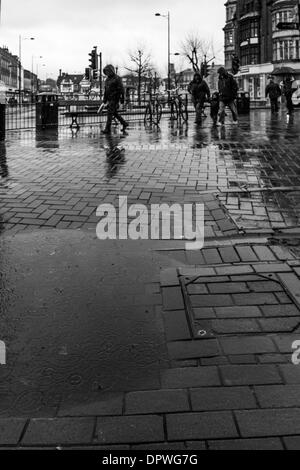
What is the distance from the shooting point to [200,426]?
228cm

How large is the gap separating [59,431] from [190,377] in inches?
29.9

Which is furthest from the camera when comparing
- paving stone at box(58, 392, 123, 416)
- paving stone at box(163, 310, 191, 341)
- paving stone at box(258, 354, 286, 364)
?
paving stone at box(163, 310, 191, 341)

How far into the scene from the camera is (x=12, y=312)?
351 cm

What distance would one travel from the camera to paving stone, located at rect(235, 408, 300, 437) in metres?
2.23

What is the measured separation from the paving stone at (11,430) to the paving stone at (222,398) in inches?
31.8

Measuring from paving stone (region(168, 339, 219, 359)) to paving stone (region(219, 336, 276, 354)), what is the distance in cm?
6

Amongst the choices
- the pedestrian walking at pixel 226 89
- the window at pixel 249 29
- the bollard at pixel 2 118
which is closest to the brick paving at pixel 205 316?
the bollard at pixel 2 118

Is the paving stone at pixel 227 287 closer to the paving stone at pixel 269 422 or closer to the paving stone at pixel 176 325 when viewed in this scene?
the paving stone at pixel 176 325

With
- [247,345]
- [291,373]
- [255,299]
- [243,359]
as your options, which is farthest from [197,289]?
[291,373]

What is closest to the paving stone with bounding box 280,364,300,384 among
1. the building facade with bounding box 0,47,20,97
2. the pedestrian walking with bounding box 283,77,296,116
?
the pedestrian walking with bounding box 283,77,296,116

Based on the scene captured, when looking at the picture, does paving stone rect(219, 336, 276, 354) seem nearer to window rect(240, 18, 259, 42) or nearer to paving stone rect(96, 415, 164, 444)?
paving stone rect(96, 415, 164, 444)

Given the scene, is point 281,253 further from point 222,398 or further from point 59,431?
point 59,431

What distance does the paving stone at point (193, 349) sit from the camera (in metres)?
2.92
